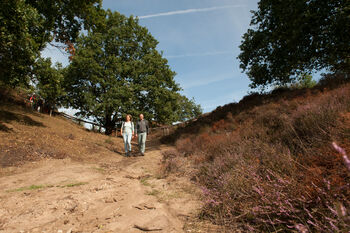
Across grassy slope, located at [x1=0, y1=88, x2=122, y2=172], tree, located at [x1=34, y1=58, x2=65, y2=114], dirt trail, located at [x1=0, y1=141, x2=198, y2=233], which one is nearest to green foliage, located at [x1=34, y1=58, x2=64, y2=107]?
tree, located at [x1=34, y1=58, x2=65, y2=114]

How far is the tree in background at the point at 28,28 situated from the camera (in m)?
6.72

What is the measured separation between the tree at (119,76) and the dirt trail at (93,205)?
13910 mm

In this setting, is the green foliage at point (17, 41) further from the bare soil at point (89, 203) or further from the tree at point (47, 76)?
the bare soil at point (89, 203)

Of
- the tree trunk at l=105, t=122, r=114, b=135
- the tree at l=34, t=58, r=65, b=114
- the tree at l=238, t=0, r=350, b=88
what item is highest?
the tree at l=238, t=0, r=350, b=88

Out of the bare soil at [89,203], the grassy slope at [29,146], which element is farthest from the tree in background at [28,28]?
the bare soil at [89,203]

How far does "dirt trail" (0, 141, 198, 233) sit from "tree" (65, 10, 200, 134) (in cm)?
1391

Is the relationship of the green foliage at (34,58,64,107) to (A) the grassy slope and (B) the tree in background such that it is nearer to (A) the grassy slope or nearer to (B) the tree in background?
(B) the tree in background

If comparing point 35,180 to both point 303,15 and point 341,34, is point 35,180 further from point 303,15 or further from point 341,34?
point 341,34

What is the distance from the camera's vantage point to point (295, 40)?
406 inches

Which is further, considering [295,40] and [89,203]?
[295,40]

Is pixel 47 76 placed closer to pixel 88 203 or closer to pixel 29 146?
pixel 29 146

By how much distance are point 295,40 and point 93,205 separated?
41.3 ft

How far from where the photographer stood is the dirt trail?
232 cm

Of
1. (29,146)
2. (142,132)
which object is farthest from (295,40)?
(29,146)
